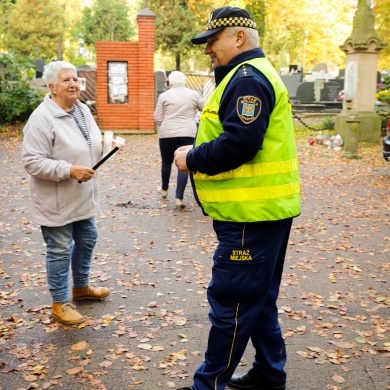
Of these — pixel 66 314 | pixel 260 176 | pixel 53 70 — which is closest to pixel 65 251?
pixel 66 314

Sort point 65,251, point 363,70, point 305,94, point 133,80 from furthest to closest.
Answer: point 305,94
point 133,80
point 363,70
point 65,251

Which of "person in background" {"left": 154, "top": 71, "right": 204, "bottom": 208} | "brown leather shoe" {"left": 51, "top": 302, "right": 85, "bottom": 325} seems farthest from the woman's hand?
"person in background" {"left": 154, "top": 71, "right": 204, "bottom": 208}

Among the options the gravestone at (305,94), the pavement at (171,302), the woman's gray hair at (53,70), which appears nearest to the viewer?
the pavement at (171,302)

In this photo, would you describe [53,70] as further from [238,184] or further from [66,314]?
[238,184]

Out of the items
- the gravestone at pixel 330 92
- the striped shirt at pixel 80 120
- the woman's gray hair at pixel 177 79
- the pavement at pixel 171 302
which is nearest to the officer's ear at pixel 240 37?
the striped shirt at pixel 80 120

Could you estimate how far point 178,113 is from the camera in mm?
8859

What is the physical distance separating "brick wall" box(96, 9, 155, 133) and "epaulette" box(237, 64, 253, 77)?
55.8ft

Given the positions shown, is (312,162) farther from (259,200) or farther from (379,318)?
(259,200)

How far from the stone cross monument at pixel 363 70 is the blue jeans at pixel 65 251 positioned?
42.5 feet

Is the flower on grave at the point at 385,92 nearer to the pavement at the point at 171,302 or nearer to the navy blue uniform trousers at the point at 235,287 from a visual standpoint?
the pavement at the point at 171,302

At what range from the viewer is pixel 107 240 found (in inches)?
296

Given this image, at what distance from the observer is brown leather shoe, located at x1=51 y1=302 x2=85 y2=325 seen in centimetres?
466

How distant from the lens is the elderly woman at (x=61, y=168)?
14.4 ft

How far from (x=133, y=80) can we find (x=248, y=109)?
56.8ft
